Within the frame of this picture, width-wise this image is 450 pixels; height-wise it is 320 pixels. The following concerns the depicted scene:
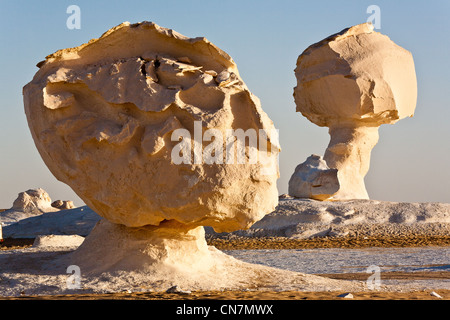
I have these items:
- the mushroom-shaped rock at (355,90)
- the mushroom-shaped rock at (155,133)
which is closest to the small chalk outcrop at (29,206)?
the mushroom-shaped rock at (355,90)

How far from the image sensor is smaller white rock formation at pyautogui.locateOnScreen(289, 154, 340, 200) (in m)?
17.0

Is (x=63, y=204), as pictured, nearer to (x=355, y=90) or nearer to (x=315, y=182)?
(x=315, y=182)

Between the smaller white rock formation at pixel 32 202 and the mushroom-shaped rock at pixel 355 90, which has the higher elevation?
the mushroom-shaped rock at pixel 355 90

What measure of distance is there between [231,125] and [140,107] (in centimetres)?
106

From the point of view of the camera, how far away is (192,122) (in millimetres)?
6688

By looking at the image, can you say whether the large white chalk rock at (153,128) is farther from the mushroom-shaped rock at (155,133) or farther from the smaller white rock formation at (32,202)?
the smaller white rock formation at (32,202)

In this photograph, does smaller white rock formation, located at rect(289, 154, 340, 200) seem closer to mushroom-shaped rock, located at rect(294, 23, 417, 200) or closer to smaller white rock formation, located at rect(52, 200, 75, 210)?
mushroom-shaped rock, located at rect(294, 23, 417, 200)

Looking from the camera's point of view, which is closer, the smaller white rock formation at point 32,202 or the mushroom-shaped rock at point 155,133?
the mushroom-shaped rock at point 155,133

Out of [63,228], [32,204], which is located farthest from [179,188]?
[32,204]

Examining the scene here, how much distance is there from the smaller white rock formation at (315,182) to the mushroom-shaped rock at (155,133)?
1011 cm

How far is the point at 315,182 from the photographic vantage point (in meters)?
17.1

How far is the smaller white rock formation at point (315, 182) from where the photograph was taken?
17.0 m

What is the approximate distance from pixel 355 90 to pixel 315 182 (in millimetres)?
3294
